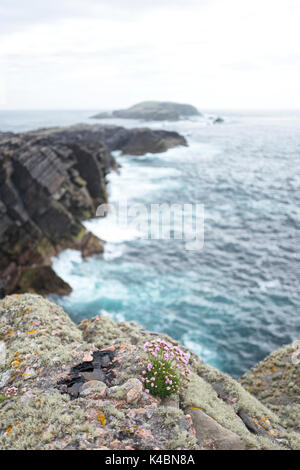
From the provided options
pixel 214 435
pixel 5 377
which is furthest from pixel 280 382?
pixel 5 377

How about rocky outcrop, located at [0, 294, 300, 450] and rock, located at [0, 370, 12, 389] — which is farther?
rock, located at [0, 370, 12, 389]

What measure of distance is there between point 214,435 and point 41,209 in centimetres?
2964

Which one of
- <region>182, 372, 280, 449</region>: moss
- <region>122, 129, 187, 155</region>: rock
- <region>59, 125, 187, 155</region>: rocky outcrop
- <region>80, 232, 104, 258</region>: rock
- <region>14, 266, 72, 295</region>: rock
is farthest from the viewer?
<region>59, 125, 187, 155</region>: rocky outcrop

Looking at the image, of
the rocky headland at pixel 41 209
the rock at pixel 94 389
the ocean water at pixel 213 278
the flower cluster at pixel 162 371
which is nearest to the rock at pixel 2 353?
the rock at pixel 94 389

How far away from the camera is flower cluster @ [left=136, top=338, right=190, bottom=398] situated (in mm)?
6816

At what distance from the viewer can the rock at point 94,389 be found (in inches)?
264

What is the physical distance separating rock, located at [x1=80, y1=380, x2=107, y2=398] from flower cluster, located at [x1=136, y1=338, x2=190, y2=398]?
948 millimetres

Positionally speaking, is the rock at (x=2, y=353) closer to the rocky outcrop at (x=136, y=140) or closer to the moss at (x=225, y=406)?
the moss at (x=225, y=406)

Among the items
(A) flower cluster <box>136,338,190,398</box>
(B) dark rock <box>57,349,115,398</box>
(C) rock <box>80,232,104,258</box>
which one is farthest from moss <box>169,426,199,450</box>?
(C) rock <box>80,232,104,258</box>

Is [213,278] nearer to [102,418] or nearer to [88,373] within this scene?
[88,373]

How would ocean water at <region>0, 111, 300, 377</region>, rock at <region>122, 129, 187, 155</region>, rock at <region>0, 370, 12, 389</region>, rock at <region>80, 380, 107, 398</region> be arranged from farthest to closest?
rock at <region>122, 129, 187, 155</region> → ocean water at <region>0, 111, 300, 377</region> → rock at <region>0, 370, 12, 389</region> → rock at <region>80, 380, 107, 398</region>

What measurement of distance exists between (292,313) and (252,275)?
5605 millimetres

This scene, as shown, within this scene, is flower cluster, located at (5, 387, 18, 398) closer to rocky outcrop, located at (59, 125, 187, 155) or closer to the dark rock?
the dark rock

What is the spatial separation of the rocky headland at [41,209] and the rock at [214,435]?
2011 cm
